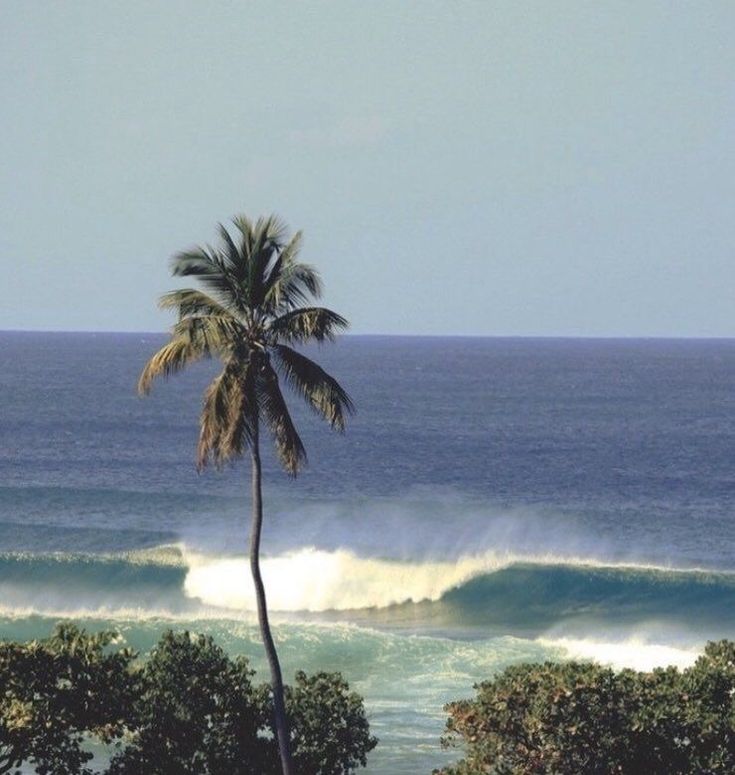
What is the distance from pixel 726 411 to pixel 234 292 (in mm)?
136646

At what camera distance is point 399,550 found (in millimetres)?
64625

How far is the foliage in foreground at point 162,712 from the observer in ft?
71.7

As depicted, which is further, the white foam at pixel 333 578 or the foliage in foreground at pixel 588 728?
the white foam at pixel 333 578

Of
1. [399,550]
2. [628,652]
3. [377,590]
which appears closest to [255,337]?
[628,652]

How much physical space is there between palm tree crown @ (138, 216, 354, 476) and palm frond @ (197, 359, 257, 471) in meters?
0.01

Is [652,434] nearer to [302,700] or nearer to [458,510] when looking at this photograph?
[458,510]

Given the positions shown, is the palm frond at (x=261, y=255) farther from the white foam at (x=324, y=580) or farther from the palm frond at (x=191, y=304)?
the white foam at (x=324, y=580)

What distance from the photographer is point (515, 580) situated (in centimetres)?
5694

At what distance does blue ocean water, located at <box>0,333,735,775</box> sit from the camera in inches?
1724

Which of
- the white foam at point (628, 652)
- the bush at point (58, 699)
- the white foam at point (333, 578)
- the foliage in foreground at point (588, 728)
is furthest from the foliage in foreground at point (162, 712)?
the white foam at point (333, 578)

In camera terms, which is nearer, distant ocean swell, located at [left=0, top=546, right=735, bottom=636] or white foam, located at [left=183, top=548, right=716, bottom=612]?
distant ocean swell, located at [left=0, top=546, right=735, bottom=636]

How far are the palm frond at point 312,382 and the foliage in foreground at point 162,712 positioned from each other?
14.2ft

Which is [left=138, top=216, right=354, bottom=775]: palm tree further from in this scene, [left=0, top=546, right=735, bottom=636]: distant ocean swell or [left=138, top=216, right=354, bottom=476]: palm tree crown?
[left=0, top=546, right=735, bottom=636]: distant ocean swell

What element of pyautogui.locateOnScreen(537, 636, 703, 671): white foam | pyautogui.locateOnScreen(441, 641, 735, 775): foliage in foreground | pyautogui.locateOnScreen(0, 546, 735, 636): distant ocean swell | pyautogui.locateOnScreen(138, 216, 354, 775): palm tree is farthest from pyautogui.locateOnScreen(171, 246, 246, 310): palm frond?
pyautogui.locateOnScreen(0, 546, 735, 636): distant ocean swell
